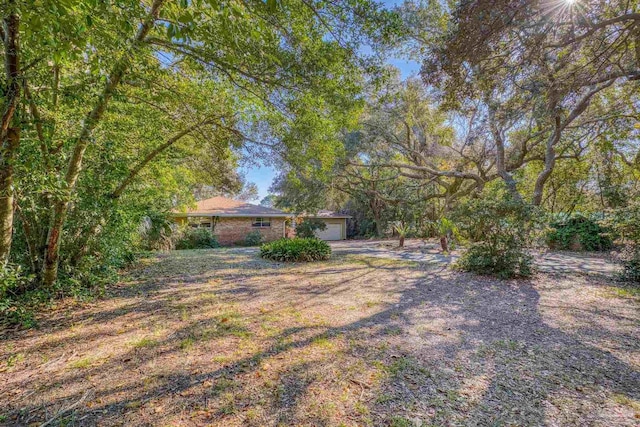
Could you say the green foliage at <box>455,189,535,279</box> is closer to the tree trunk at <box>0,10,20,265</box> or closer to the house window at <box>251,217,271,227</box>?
the tree trunk at <box>0,10,20,265</box>

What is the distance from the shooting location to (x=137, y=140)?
Result: 4.92 meters

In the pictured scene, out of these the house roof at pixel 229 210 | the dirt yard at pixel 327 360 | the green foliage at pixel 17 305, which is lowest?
the dirt yard at pixel 327 360

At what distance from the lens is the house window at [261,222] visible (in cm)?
1875

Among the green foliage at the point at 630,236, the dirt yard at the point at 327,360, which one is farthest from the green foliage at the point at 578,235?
the dirt yard at the point at 327,360

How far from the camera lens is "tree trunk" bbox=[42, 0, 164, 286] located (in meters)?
3.27

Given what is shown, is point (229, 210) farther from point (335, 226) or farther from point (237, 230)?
point (335, 226)

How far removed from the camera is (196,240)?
50.2ft

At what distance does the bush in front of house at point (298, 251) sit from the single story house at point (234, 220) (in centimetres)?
871

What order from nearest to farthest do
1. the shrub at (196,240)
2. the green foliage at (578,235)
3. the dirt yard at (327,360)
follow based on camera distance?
1. the dirt yard at (327,360)
2. the green foliage at (578,235)
3. the shrub at (196,240)

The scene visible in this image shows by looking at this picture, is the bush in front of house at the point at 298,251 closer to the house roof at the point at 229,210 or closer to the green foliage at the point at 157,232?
the green foliage at the point at 157,232

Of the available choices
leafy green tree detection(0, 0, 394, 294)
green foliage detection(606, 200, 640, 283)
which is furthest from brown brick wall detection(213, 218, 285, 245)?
green foliage detection(606, 200, 640, 283)

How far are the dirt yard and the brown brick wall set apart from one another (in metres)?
12.8

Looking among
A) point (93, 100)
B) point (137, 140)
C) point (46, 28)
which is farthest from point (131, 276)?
point (46, 28)

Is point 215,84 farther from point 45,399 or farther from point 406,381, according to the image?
point 406,381
